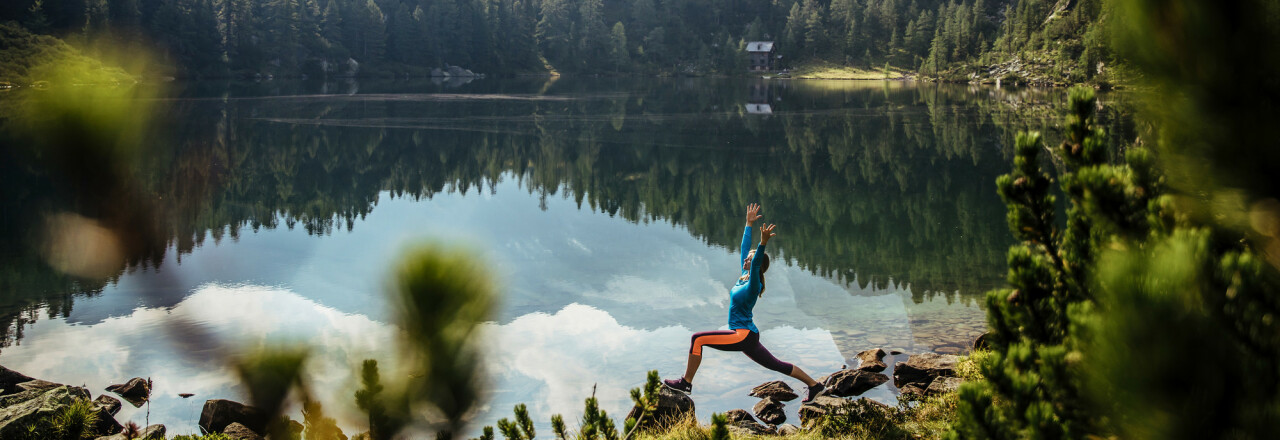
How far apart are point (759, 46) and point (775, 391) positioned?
6291 inches

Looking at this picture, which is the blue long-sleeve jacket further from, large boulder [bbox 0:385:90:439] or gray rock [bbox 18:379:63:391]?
gray rock [bbox 18:379:63:391]

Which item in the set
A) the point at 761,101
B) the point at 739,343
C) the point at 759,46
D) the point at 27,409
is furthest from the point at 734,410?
the point at 759,46

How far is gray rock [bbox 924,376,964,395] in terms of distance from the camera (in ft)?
37.5

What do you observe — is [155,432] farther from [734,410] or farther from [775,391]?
[775,391]

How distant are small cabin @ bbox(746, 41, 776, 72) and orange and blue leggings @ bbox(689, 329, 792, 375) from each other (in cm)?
15719

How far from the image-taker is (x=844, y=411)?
10.4m

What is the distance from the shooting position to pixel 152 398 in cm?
1234

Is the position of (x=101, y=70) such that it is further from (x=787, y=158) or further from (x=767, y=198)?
(x=787, y=158)

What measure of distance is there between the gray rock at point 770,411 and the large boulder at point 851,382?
99 centimetres

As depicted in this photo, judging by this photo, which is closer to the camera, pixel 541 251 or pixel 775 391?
pixel 775 391

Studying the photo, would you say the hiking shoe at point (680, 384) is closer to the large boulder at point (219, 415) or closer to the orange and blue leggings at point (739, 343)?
the orange and blue leggings at point (739, 343)

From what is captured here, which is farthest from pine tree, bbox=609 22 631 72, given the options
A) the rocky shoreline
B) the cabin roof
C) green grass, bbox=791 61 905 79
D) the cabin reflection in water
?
the rocky shoreline

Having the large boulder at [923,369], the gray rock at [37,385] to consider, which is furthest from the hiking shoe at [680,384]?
the gray rock at [37,385]

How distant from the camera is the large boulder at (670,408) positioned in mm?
10602
